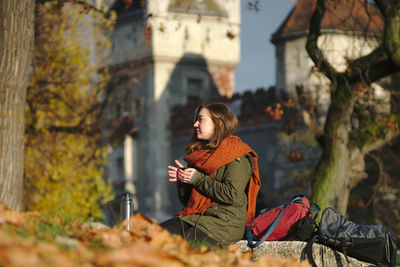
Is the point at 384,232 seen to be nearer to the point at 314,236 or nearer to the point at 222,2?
the point at 314,236

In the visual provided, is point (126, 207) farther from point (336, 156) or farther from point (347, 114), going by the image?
point (347, 114)

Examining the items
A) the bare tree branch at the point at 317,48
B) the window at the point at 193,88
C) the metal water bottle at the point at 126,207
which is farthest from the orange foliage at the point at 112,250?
the window at the point at 193,88

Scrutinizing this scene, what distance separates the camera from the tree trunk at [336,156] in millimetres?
10023

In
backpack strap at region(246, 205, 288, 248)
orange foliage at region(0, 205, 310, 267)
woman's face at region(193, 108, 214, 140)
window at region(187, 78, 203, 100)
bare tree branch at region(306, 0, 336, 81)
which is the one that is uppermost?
window at region(187, 78, 203, 100)

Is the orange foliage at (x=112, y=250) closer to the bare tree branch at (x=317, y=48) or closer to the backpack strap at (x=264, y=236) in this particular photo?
the backpack strap at (x=264, y=236)

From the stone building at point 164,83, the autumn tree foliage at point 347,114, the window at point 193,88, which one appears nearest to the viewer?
the autumn tree foliage at point 347,114

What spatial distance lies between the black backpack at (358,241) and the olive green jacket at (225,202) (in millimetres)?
549

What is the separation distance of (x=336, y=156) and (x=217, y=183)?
222 inches

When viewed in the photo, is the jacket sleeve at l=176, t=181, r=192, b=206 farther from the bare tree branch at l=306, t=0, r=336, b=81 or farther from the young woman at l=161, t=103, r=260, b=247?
the bare tree branch at l=306, t=0, r=336, b=81

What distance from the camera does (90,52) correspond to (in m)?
17.5

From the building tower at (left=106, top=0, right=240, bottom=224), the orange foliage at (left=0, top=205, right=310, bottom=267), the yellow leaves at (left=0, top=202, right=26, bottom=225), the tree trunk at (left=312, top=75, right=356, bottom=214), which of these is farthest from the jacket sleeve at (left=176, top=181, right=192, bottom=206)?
the building tower at (left=106, top=0, right=240, bottom=224)

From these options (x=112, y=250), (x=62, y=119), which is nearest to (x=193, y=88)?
(x=62, y=119)

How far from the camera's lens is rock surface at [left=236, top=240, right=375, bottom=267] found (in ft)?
15.8

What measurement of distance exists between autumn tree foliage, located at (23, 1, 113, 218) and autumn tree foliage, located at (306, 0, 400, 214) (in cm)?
570
